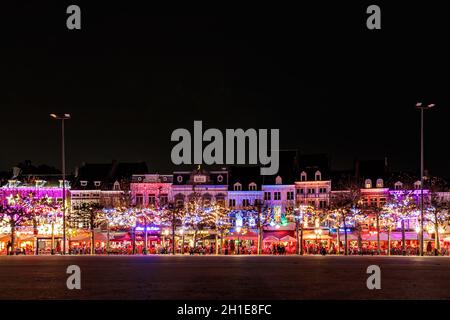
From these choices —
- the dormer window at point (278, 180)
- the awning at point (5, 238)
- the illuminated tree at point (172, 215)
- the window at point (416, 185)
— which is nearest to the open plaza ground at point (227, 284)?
the illuminated tree at point (172, 215)

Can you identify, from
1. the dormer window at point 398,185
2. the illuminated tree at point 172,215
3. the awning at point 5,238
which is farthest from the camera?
the dormer window at point 398,185

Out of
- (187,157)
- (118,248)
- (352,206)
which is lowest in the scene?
(118,248)

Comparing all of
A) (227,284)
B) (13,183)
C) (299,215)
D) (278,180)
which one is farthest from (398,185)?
(227,284)

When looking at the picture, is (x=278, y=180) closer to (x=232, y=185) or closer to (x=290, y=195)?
(x=290, y=195)

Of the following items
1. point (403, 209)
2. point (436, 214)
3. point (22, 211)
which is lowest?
point (22, 211)

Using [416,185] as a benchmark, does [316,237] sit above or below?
below

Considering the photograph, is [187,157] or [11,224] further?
[11,224]

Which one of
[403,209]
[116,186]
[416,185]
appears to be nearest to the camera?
[403,209]

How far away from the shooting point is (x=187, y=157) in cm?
7438

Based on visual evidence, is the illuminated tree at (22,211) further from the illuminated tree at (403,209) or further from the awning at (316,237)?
the illuminated tree at (403,209)

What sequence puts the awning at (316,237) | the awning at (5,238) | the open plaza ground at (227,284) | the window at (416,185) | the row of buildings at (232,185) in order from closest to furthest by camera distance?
1. the open plaza ground at (227,284)
2. the awning at (5,238)
3. the awning at (316,237)
4. the window at (416,185)
5. the row of buildings at (232,185)
